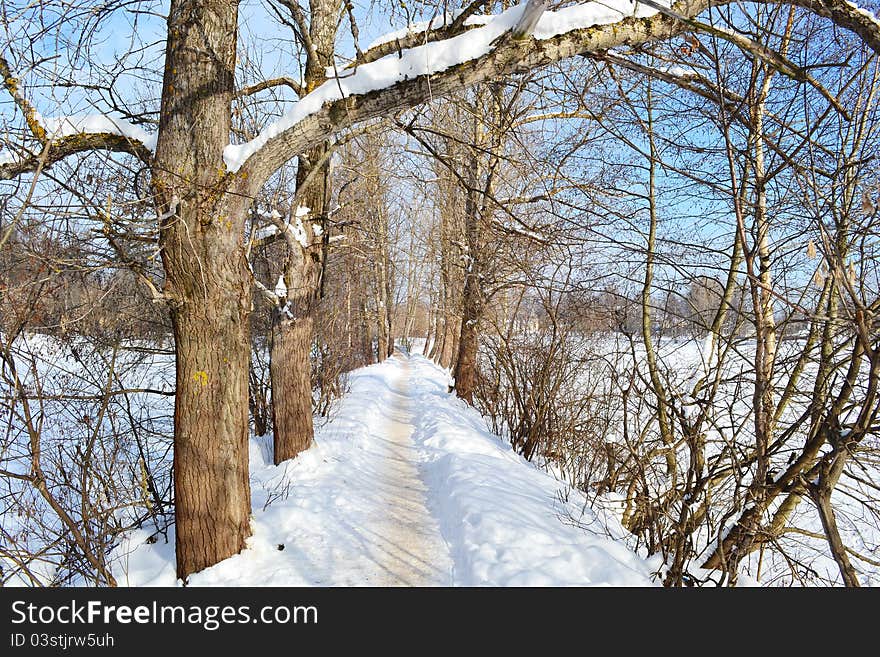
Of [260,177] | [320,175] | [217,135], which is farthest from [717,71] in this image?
[320,175]

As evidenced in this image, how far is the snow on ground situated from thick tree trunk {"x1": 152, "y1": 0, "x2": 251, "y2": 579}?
57 centimetres

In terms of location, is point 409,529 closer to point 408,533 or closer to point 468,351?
point 408,533

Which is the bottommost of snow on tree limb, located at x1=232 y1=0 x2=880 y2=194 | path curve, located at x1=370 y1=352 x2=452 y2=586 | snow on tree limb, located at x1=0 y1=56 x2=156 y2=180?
path curve, located at x1=370 y1=352 x2=452 y2=586

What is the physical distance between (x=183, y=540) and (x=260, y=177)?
105 inches

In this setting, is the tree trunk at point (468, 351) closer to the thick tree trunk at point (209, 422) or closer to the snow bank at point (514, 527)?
the snow bank at point (514, 527)

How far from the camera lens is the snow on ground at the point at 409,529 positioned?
349cm

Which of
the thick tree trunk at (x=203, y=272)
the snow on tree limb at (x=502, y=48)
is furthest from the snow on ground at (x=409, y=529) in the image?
the snow on tree limb at (x=502, y=48)

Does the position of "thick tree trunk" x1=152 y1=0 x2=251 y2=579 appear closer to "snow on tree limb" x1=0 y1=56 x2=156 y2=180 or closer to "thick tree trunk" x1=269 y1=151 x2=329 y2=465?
"snow on tree limb" x1=0 y1=56 x2=156 y2=180

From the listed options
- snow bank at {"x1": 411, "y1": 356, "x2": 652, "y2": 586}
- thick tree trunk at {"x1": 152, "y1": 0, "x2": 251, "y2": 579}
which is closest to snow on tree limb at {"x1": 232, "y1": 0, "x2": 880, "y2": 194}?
thick tree trunk at {"x1": 152, "y1": 0, "x2": 251, "y2": 579}

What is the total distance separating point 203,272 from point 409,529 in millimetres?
3001

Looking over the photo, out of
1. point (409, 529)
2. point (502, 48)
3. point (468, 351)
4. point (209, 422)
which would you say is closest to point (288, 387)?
point (409, 529)

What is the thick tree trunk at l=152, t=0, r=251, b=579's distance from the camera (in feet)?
10.2

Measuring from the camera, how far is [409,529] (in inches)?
178

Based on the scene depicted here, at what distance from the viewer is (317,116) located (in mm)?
2980
